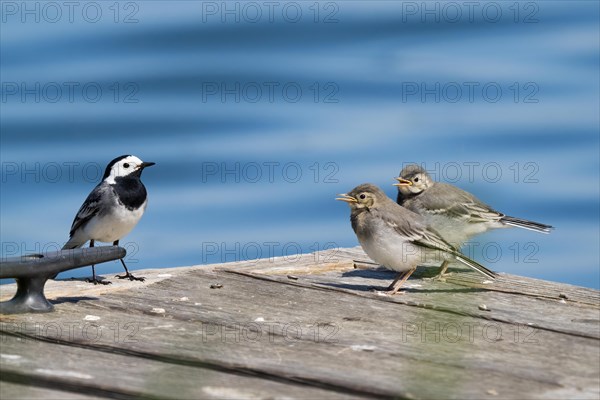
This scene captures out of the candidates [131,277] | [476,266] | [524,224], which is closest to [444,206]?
[524,224]

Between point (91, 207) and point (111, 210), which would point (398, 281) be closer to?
point (111, 210)

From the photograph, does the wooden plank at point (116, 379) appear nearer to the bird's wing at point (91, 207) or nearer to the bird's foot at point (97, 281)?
the bird's foot at point (97, 281)

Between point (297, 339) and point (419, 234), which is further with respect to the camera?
point (419, 234)

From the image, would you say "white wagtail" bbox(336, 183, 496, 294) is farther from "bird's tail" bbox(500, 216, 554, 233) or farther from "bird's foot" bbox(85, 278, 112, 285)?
"bird's tail" bbox(500, 216, 554, 233)

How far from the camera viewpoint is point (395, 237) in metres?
7.13

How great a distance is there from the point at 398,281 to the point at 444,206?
276 cm

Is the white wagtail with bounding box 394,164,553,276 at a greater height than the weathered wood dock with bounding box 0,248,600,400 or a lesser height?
greater

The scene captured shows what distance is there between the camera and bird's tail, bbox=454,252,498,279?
6.83 meters

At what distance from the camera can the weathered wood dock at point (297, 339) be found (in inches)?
165

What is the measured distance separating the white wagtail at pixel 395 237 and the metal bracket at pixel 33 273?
2.08 metres

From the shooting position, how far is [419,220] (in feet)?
24.5

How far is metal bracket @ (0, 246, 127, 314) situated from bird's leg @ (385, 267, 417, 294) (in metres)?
1.82

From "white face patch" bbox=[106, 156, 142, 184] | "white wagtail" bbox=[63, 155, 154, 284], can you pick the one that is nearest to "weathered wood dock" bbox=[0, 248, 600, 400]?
"white wagtail" bbox=[63, 155, 154, 284]

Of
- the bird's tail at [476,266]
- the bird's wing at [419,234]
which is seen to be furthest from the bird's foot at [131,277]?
the bird's tail at [476,266]
